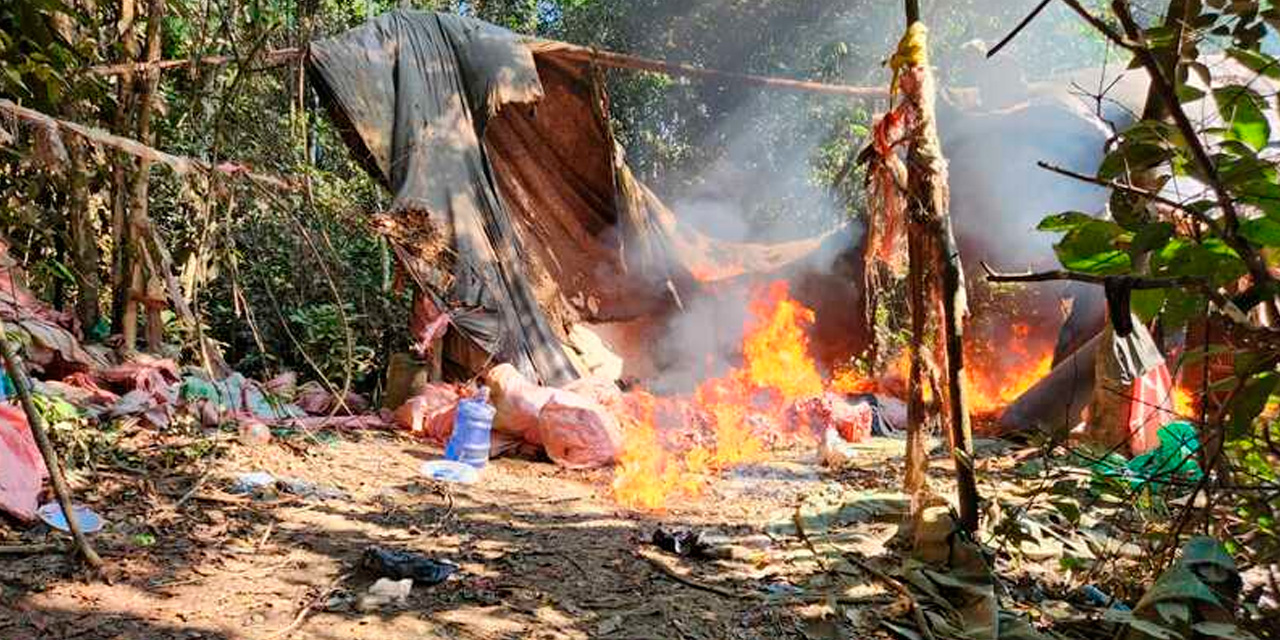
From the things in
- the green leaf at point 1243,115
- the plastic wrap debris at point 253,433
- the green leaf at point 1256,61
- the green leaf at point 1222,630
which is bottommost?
the plastic wrap debris at point 253,433

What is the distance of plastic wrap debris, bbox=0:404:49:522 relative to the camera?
2.59 m

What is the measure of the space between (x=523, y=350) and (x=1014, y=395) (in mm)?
4842

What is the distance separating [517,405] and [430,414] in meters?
0.62

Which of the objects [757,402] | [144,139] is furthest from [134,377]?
[757,402]

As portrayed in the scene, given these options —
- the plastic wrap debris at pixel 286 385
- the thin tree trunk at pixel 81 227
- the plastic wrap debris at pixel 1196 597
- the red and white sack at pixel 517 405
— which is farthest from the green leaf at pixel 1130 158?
the plastic wrap debris at pixel 286 385

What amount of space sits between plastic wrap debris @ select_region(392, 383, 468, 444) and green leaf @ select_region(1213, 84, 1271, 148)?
4308 mm

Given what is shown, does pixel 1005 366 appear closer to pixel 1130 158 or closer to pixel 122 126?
pixel 1130 158

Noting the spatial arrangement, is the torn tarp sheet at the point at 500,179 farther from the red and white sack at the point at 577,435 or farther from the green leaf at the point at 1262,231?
the green leaf at the point at 1262,231

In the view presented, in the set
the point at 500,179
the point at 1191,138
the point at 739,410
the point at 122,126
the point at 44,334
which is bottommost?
the point at 739,410

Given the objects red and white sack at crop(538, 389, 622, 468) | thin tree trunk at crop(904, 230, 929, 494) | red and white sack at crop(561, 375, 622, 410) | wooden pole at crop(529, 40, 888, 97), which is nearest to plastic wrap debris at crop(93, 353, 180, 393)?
red and white sack at crop(538, 389, 622, 468)

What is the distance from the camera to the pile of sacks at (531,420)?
15.1 ft

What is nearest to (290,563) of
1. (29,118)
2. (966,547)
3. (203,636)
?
(203,636)

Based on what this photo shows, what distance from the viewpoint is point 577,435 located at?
4.61 metres

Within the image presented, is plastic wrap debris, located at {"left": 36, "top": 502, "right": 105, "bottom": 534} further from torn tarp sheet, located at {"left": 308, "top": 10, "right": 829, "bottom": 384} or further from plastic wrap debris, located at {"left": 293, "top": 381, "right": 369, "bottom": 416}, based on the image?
plastic wrap debris, located at {"left": 293, "top": 381, "right": 369, "bottom": 416}
